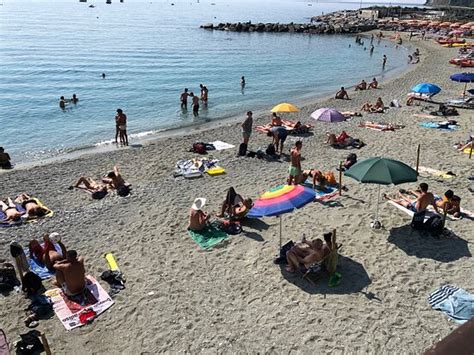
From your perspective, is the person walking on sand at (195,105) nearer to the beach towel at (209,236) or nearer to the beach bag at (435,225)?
the beach towel at (209,236)

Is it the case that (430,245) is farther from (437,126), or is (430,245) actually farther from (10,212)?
(437,126)

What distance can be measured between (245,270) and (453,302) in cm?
381

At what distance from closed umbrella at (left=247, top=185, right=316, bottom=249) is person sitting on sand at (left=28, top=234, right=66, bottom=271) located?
4.18m

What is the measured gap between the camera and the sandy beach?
7.07m

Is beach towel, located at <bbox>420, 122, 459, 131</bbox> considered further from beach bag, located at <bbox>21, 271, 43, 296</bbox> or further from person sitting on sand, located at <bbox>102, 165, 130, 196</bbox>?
beach bag, located at <bbox>21, 271, 43, 296</bbox>

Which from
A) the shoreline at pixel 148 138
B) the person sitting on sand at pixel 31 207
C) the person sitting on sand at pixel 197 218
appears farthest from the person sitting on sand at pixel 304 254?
the shoreline at pixel 148 138

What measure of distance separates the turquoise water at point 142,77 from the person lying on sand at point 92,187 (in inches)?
260

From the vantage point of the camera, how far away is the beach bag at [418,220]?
32.0 feet

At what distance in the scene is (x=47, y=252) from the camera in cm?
930

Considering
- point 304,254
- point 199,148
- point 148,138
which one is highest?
point 304,254

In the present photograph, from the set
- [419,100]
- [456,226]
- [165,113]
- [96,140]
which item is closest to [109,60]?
[165,113]

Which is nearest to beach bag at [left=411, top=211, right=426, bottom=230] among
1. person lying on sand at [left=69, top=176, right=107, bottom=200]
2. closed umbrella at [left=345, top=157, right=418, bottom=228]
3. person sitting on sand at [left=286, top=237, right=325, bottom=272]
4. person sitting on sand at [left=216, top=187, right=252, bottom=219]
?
closed umbrella at [left=345, top=157, right=418, bottom=228]

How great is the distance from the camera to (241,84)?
1382 inches

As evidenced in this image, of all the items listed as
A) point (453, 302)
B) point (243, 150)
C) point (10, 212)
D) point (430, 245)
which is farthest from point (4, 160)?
point (453, 302)
